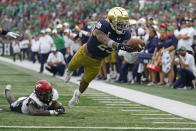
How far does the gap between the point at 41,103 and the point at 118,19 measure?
1.78 m

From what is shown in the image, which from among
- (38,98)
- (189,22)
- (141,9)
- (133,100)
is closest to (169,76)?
(189,22)

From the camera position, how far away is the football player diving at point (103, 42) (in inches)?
338

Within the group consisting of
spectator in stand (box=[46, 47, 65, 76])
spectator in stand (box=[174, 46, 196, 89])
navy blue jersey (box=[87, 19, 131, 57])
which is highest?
navy blue jersey (box=[87, 19, 131, 57])

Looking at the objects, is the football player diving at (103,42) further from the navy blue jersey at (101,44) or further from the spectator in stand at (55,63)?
the spectator in stand at (55,63)

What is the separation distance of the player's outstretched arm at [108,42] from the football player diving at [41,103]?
1097 millimetres

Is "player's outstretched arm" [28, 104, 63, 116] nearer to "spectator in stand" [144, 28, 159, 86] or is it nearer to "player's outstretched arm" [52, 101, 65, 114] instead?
"player's outstretched arm" [52, 101, 65, 114]

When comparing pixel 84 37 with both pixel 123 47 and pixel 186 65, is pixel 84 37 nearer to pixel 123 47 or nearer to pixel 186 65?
pixel 186 65

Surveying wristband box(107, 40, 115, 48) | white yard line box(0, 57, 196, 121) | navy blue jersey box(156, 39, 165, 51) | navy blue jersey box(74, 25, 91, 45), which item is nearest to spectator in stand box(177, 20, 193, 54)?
navy blue jersey box(156, 39, 165, 51)

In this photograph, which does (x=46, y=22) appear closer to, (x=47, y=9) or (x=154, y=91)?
(x=47, y=9)

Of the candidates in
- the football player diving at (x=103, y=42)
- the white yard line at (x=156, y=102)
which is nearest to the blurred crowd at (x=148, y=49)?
the white yard line at (x=156, y=102)

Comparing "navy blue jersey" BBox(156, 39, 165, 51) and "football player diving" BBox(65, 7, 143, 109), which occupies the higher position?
"football player diving" BBox(65, 7, 143, 109)

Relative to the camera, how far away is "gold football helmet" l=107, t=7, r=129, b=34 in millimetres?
8602

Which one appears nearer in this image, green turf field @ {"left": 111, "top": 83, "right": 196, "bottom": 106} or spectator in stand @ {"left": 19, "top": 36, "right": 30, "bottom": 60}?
green turf field @ {"left": 111, "top": 83, "right": 196, "bottom": 106}

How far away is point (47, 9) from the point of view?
38.3 m
